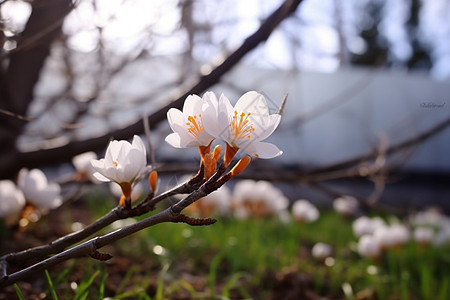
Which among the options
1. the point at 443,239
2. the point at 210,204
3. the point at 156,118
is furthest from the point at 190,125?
the point at 443,239

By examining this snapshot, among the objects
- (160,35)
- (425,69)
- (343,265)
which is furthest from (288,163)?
(425,69)

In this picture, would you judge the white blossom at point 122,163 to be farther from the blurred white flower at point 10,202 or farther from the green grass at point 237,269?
the blurred white flower at point 10,202

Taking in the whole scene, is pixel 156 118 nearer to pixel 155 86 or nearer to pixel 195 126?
pixel 195 126

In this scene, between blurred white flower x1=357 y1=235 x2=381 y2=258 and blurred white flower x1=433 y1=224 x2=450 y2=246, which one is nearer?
blurred white flower x1=357 y1=235 x2=381 y2=258

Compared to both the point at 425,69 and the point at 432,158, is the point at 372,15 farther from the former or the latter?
the point at 432,158

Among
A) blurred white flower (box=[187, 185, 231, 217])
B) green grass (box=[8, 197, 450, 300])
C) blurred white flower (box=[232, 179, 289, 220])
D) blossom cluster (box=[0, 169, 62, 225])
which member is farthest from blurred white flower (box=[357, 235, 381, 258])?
blossom cluster (box=[0, 169, 62, 225])

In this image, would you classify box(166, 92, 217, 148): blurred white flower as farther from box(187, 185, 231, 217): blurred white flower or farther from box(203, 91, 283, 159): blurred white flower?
box(187, 185, 231, 217): blurred white flower

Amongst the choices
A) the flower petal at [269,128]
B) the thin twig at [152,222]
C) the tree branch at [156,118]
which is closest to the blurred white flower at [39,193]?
the tree branch at [156,118]
